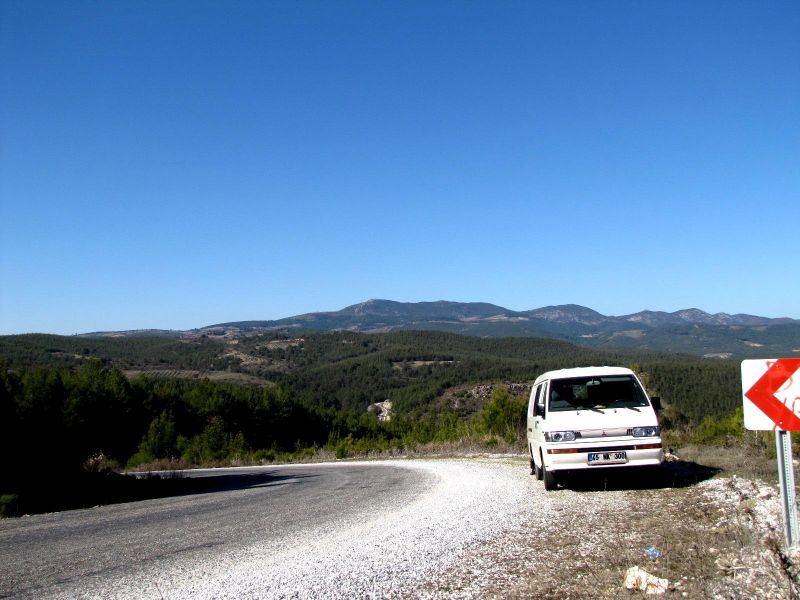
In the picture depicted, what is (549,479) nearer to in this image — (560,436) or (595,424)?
(560,436)

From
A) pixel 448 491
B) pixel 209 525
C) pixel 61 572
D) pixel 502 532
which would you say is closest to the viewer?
pixel 61 572

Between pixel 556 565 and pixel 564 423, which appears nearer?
pixel 556 565

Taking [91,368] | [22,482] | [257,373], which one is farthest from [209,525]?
[257,373]

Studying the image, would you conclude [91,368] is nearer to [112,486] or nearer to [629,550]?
[112,486]

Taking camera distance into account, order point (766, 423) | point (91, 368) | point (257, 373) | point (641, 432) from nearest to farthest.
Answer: point (766, 423) < point (641, 432) < point (91, 368) < point (257, 373)

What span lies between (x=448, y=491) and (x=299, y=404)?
2833 inches

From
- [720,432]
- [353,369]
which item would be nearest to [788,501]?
[720,432]

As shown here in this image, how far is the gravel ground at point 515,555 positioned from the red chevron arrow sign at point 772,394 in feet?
3.31

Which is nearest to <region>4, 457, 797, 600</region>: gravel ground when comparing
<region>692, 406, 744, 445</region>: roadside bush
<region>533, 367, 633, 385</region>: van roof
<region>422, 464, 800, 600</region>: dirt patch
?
<region>422, 464, 800, 600</region>: dirt patch

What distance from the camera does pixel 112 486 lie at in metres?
19.5

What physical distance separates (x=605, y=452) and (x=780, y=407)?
5462 mm

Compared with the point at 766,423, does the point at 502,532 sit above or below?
Answer: below

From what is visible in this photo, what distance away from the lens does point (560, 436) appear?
36.2ft

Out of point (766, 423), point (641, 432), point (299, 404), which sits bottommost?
point (299, 404)
